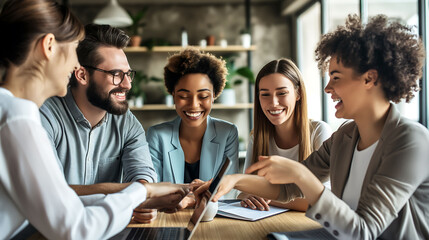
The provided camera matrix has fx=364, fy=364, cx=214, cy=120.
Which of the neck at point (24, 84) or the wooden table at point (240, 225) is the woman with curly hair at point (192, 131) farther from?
the neck at point (24, 84)

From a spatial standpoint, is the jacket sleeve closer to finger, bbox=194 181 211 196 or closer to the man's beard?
finger, bbox=194 181 211 196

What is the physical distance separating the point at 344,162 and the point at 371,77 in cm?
34

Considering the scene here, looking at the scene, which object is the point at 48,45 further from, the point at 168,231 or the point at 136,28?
the point at 136,28

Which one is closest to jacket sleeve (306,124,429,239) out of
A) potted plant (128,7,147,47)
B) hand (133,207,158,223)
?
hand (133,207,158,223)

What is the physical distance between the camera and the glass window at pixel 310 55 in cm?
500

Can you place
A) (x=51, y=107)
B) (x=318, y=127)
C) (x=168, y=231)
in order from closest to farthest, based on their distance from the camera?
(x=168, y=231)
(x=51, y=107)
(x=318, y=127)

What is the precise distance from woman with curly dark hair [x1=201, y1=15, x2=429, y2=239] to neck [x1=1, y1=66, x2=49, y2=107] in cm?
66

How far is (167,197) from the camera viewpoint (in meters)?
1.41

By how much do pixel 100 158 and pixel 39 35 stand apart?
1.02m

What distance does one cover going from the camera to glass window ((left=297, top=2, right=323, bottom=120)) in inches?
197

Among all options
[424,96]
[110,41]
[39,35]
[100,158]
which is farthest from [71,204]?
[424,96]

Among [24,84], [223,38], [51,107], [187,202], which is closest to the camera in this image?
[24,84]

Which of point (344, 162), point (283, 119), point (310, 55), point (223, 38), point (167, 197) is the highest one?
point (223, 38)

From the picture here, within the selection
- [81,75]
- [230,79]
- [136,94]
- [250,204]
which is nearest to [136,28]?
[136,94]
